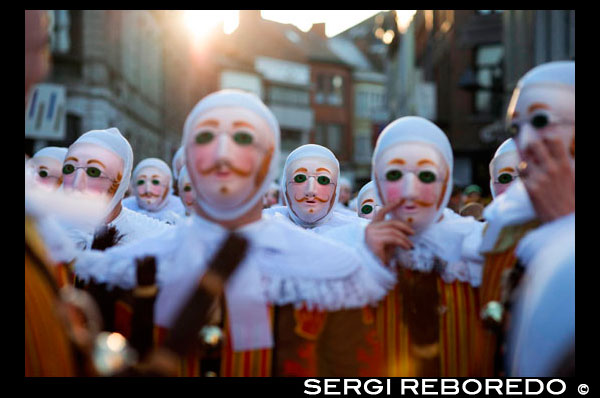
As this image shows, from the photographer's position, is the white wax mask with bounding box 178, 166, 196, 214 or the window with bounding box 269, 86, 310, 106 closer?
the white wax mask with bounding box 178, 166, 196, 214

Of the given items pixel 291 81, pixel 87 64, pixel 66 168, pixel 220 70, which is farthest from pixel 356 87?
pixel 66 168

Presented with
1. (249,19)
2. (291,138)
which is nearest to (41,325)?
(291,138)

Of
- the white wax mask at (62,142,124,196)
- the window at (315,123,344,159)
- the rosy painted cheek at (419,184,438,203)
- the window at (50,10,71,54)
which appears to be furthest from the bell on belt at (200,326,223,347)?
the window at (315,123,344,159)

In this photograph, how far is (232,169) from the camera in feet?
10.9

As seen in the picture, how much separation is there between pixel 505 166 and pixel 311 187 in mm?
1821

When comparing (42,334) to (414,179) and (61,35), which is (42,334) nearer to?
(414,179)

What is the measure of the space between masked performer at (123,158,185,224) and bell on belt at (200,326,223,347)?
5.28 meters

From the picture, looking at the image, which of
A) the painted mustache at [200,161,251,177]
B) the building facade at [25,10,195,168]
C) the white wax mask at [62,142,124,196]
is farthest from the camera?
the building facade at [25,10,195,168]

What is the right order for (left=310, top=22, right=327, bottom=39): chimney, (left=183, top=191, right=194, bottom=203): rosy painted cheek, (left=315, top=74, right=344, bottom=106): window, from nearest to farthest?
(left=183, top=191, right=194, bottom=203): rosy painted cheek, (left=315, top=74, right=344, bottom=106): window, (left=310, top=22, right=327, bottom=39): chimney

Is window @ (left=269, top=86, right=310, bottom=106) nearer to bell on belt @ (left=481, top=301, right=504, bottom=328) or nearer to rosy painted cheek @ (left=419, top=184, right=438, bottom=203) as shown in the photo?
rosy painted cheek @ (left=419, top=184, right=438, bottom=203)

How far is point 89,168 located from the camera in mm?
5094

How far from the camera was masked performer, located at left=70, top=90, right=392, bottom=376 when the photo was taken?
10.9 feet
